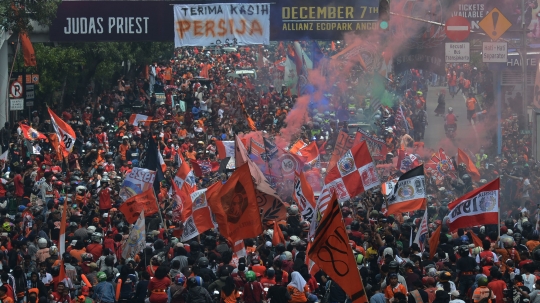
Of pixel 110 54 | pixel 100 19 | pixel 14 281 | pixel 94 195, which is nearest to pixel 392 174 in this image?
pixel 94 195

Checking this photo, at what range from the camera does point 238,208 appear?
1438 centimetres

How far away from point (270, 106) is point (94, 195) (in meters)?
11.9

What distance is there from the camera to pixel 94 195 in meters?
21.2

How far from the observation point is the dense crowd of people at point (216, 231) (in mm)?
13133

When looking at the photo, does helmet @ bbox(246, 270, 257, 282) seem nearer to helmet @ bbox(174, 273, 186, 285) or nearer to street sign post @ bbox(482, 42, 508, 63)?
helmet @ bbox(174, 273, 186, 285)

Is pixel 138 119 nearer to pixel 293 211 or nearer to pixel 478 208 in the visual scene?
pixel 293 211

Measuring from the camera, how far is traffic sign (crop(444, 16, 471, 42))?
89.5ft

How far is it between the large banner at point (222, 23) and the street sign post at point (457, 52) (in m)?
5.31

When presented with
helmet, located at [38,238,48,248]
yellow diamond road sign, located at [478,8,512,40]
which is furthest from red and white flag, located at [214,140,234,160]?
helmet, located at [38,238,48,248]

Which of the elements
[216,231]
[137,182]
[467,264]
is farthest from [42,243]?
[467,264]

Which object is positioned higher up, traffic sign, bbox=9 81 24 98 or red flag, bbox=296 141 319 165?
traffic sign, bbox=9 81 24 98

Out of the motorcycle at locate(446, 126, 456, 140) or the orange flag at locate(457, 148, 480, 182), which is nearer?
the orange flag at locate(457, 148, 480, 182)

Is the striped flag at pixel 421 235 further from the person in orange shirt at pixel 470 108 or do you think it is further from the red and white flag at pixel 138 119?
the person in orange shirt at pixel 470 108

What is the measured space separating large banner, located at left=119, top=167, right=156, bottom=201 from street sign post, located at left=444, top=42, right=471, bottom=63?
12578mm
